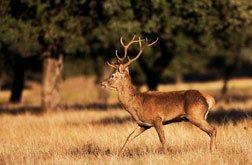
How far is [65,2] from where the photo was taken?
71.7 ft

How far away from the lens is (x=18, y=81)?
36062 millimetres

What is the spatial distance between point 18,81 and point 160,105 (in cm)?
2451

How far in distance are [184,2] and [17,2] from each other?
5.26m

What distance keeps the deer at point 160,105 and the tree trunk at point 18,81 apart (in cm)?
2182

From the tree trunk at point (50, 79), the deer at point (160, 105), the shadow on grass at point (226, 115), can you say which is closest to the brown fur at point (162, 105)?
the deer at point (160, 105)

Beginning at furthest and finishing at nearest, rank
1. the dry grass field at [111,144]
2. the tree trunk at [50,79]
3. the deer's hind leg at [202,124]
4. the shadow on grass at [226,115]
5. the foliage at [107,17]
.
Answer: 1. the tree trunk at [50,79]
2. the foliage at [107,17]
3. the shadow on grass at [226,115]
4. the deer's hind leg at [202,124]
5. the dry grass field at [111,144]

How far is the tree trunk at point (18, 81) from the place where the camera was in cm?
3500

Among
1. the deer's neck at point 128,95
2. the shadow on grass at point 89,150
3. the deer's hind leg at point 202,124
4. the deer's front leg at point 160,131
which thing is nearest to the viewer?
the deer's front leg at point 160,131

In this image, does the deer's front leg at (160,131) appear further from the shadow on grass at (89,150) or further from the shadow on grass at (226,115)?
the shadow on grass at (226,115)

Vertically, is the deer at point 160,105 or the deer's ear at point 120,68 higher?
the deer's ear at point 120,68

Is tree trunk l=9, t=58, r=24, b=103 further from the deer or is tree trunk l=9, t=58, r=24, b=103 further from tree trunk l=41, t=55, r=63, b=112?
the deer

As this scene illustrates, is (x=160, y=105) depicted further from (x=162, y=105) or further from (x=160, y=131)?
(x=160, y=131)

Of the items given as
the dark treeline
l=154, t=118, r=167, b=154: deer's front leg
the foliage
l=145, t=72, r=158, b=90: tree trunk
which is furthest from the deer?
l=145, t=72, r=158, b=90: tree trunk

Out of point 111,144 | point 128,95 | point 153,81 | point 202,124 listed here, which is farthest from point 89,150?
point 153,81
